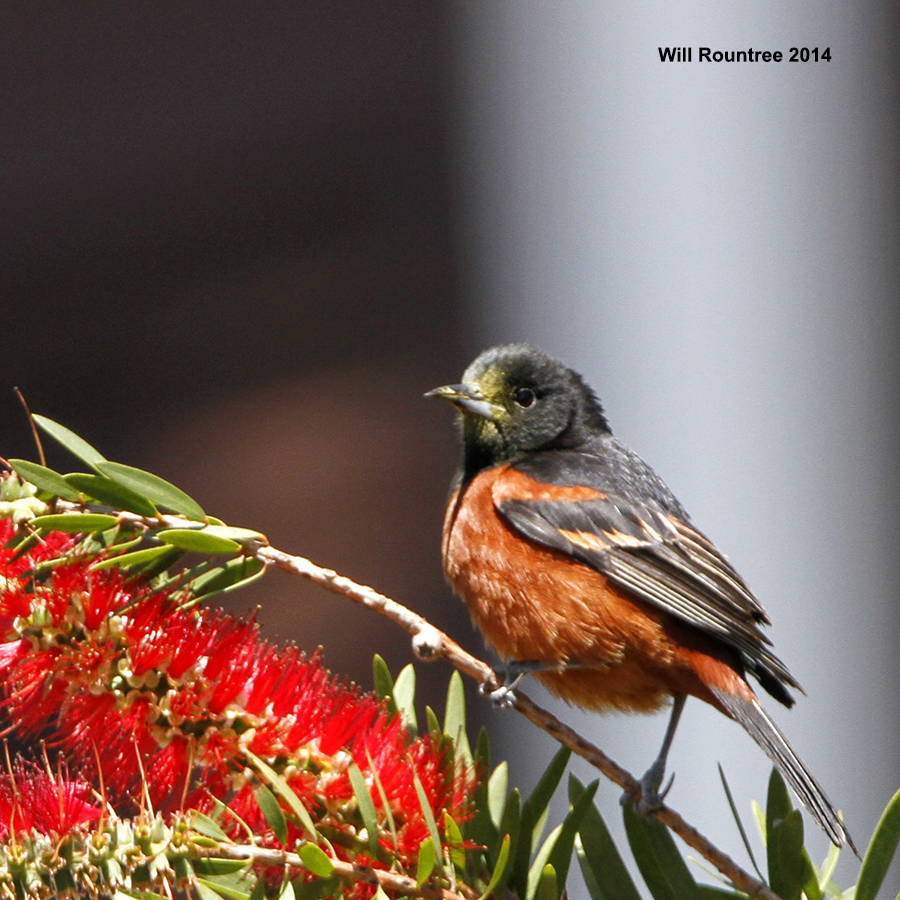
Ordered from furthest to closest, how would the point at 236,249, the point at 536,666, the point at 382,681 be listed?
1. the point at 236,249
2. the point at 536,666
3. the point at 382,681

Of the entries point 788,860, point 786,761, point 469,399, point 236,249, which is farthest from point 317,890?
point 236,249

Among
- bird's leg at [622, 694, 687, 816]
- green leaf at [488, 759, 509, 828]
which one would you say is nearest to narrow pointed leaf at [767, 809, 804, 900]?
bird's leg at [622, 694, 687, 816]

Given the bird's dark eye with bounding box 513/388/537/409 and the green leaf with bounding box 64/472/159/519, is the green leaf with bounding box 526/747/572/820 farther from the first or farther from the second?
the bird's dark eye with bounding box 513/388/537/409

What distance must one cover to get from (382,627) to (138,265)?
56.1 inches

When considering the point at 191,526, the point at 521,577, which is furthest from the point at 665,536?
the point at 191,526

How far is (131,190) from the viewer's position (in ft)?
11.1

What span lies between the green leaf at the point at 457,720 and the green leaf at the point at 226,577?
0.70 ft

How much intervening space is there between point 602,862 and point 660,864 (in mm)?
49

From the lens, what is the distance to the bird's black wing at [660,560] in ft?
4.81

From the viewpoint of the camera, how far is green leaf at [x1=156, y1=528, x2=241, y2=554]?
32.5 inches

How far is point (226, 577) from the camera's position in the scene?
0.93 metres

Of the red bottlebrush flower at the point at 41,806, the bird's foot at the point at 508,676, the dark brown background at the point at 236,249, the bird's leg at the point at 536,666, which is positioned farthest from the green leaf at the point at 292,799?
the dark brown background at the point at 236,249

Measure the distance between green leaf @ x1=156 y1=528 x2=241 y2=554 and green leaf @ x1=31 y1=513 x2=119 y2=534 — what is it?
0.04 m

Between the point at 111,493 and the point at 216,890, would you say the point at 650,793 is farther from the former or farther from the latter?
the point at 111,493
